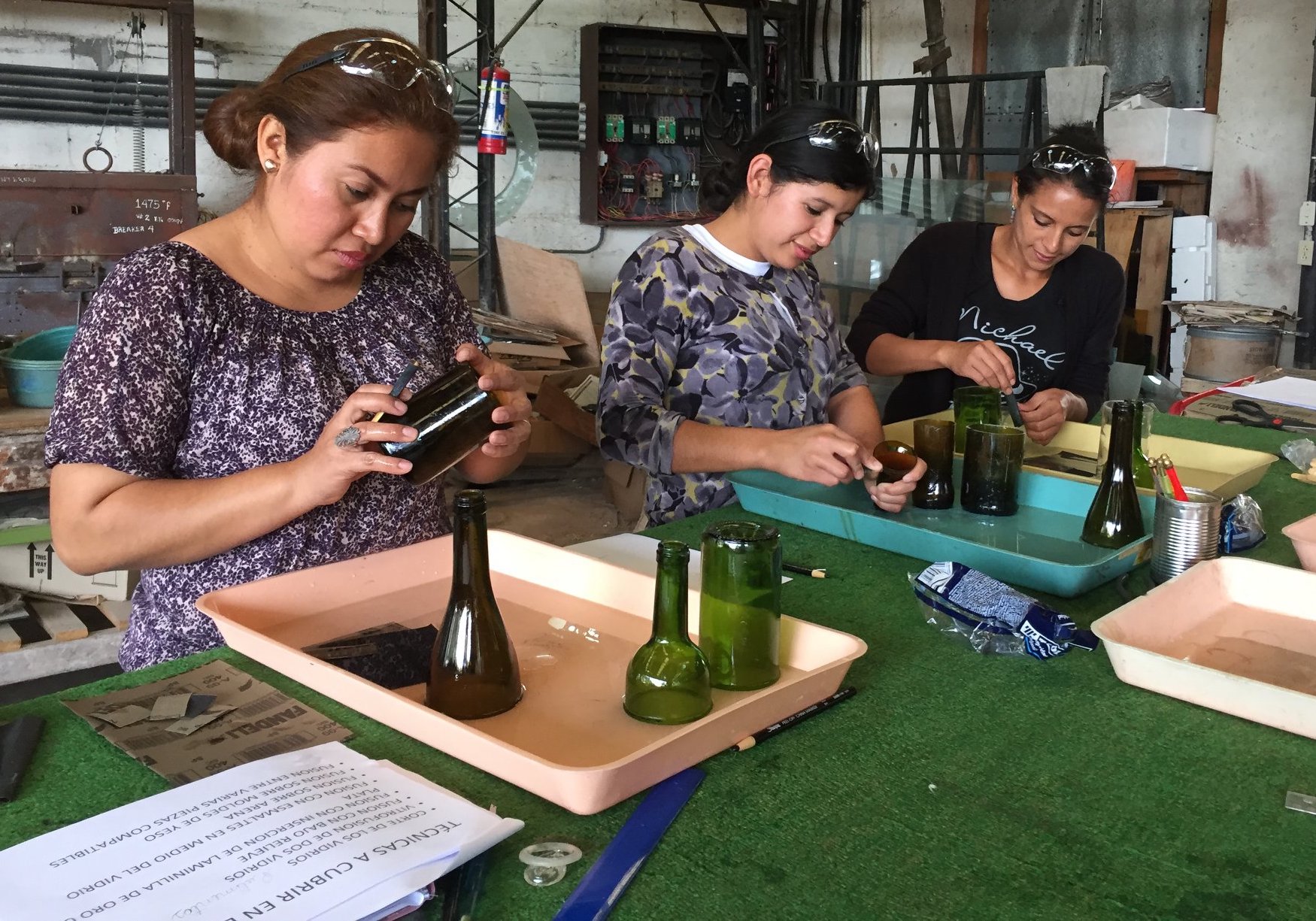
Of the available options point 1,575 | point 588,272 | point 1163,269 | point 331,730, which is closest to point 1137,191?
point 1163,269

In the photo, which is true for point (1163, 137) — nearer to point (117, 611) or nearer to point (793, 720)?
point (117, 611)

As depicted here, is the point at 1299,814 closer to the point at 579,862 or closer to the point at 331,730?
the point at 579,862

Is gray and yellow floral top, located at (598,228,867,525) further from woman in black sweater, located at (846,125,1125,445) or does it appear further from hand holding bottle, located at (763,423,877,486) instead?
woman in black sweater, located at (846,125,1125,445)

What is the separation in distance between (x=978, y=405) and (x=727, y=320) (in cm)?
50

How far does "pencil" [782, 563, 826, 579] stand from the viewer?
1.57m

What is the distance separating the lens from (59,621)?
3.05 m

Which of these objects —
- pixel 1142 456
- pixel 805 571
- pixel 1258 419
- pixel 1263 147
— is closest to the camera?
pixel 805 571

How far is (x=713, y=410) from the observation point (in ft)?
7.09

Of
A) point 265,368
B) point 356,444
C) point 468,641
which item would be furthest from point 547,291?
point 468,641

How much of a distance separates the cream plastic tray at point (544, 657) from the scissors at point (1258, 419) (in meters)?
2.04

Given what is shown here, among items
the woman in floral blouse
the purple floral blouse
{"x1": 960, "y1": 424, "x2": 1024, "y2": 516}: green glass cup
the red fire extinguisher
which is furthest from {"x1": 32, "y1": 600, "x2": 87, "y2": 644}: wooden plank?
the red fire extinguisher

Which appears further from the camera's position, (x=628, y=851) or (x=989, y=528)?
(x=989, y=528)

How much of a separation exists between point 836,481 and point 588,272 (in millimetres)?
5587

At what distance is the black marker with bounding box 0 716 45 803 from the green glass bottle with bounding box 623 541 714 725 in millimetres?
537
